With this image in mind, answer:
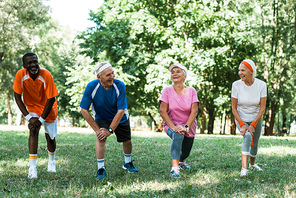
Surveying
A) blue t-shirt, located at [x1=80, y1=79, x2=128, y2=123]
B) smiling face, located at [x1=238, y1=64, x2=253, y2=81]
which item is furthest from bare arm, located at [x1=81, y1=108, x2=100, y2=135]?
smiling face, located at [x1=238, y1=64, x2=253, y2=81]

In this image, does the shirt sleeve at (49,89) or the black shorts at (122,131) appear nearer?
the shirt sleeve at (49,89)

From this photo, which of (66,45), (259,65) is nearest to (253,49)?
(259,65)

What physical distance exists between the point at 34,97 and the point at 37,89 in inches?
7.3

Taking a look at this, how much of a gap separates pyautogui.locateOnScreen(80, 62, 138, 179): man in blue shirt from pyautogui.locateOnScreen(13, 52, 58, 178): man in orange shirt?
0.67 meters

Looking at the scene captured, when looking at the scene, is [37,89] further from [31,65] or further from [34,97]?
[31,65]

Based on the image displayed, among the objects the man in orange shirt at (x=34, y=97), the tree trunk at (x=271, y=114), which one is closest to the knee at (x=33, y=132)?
the man in orange shirt at (x=34, y=97)

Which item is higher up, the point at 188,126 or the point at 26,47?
the point at 26,47

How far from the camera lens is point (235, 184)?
456 centimetres

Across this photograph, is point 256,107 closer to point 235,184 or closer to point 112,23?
point 235,184

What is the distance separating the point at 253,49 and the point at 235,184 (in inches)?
809

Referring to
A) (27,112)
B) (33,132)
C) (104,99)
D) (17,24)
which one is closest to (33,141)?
(33,132)

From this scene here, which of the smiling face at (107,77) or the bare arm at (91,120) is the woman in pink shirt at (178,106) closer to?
the smiling face at (107,77)

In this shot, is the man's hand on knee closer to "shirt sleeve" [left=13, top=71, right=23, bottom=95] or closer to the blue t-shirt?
the blue t-shirt

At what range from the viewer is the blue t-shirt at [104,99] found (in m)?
5.33
